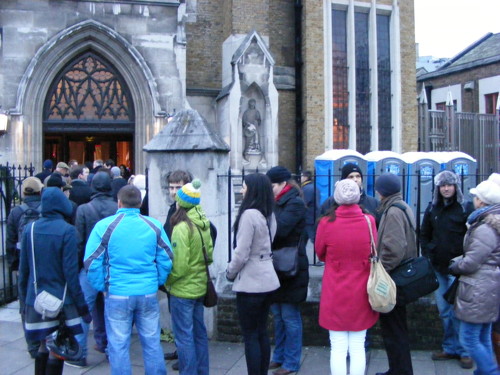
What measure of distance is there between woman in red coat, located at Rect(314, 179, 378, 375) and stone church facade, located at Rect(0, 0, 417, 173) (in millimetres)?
6540

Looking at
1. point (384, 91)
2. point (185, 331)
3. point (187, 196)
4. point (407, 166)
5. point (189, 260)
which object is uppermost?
point (384, 91)

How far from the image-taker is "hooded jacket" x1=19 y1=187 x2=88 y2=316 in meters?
4.59

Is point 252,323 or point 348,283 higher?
point 348,283

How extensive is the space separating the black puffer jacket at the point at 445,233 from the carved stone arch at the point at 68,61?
916cm

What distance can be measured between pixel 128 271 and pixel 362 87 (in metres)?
14.1

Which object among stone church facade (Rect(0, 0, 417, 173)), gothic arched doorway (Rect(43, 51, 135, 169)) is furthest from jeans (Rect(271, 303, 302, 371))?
gothic arched doorway (Rect(43, 51, 135, 169))

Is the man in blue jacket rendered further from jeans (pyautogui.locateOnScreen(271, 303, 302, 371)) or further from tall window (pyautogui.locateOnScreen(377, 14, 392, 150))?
tall window (pyautogui.locateOnScreen(377, 14, 392, 150))

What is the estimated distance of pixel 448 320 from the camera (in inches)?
221

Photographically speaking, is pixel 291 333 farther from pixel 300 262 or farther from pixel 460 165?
pixel 460 165

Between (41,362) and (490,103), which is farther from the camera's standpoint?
(490,103)

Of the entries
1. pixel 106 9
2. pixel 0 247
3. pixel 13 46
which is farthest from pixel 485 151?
pixel 0 247

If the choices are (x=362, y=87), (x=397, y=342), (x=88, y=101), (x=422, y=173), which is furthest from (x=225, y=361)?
(x=362, y=87)

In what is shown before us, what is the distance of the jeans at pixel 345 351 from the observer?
441 cm

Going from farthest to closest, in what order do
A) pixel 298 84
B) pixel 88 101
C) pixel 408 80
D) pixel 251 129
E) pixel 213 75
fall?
1. pixel 408 80
2. pixel 298 84
3. pixel 213 75
4. pixel 251 129
5. pixel 88 101
